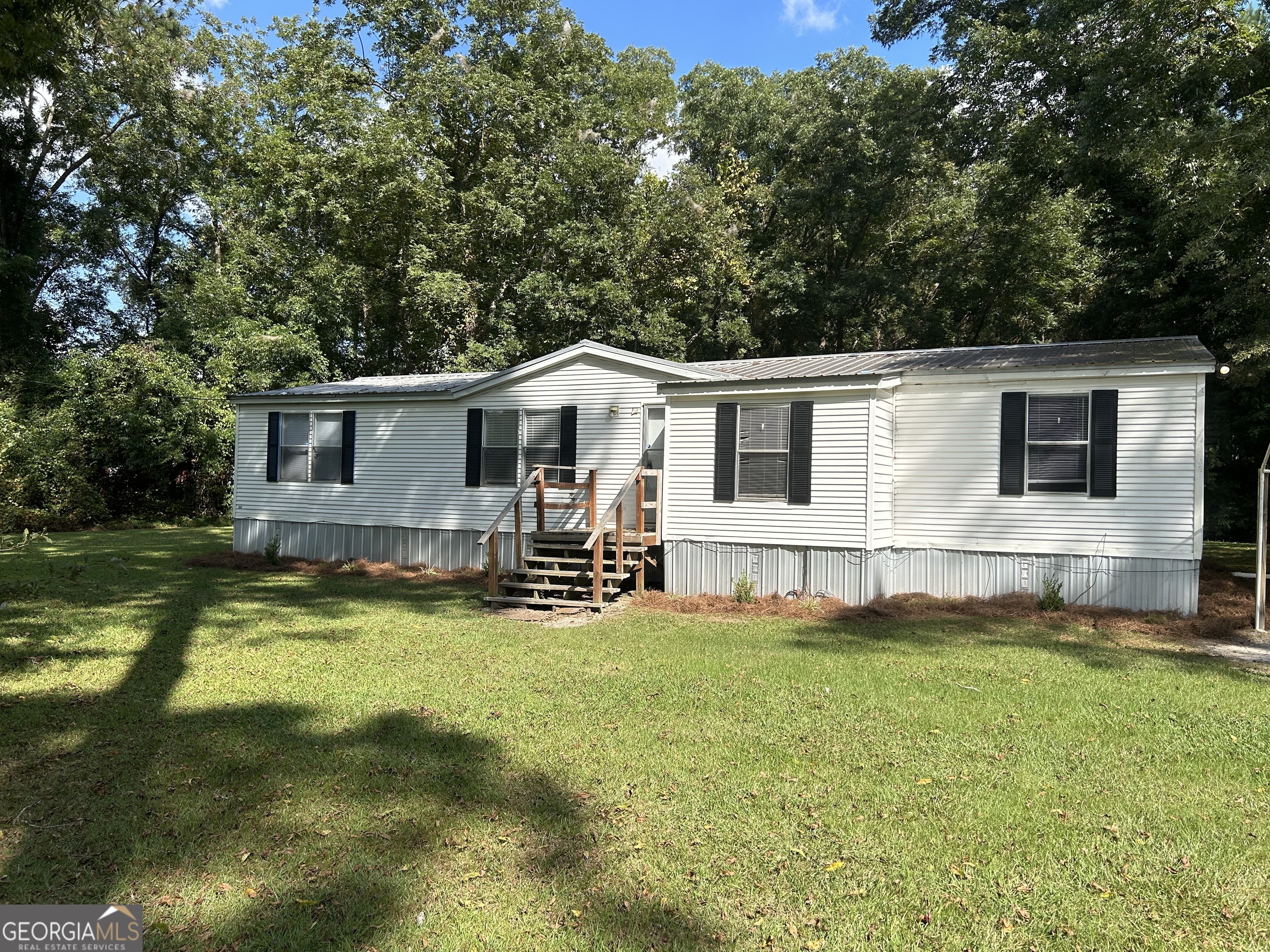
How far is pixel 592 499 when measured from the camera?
12039 millimetres

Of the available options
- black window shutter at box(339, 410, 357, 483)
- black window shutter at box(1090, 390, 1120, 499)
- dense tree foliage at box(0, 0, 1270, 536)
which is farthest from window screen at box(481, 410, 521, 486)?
dense tree foliage at box(0, 0, 1270, 536)

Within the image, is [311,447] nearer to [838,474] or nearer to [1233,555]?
[838,474]

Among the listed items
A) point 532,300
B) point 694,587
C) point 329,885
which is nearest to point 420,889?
point 329,885

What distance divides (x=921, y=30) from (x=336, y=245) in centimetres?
1799

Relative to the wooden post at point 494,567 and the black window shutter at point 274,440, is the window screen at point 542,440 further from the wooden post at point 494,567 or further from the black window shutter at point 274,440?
the black window shutter at point 274,440

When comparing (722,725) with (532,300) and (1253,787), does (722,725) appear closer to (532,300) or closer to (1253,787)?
(1253,787)

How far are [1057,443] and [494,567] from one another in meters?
7.88

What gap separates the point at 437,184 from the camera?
23.6 meters

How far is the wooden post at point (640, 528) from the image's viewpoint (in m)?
11.6

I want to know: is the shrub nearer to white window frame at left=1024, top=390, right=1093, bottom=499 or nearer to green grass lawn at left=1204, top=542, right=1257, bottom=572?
Answer: white window frame at left=1024, top=390, right=1093, bottom=499

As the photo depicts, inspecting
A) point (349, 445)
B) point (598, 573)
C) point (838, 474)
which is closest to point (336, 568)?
point (349, 445)

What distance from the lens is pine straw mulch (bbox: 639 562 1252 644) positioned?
9.25 m

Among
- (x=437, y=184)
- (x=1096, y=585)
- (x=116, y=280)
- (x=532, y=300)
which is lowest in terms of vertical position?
(x=1096, y=585)

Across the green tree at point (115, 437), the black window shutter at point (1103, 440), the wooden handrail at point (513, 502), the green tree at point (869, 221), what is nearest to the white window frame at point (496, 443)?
the wooden handrail at point (513, 502)
